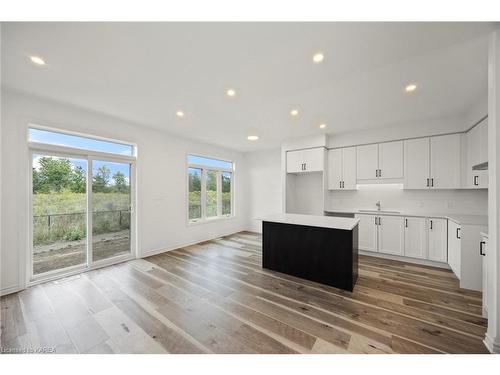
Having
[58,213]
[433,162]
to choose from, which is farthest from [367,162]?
[58,213]

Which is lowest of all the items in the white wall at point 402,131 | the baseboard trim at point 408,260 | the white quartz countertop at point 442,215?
the baseboard trim at point 408,260

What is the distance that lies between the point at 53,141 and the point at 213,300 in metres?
3.51

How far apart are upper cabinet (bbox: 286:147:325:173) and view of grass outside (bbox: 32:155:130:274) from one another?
389cm

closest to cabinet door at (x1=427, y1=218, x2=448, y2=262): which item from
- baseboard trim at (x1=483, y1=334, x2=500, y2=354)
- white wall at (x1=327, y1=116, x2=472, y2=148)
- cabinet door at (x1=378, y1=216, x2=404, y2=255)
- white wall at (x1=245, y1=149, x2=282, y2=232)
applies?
cabinet door at (x1=378, y1=216, x2=404, y2=255)

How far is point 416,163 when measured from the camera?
3793 millimetres

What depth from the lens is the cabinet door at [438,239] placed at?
3.36m

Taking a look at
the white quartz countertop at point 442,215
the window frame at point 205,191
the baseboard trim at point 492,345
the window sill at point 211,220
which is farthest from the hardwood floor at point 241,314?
the window frame at point 205,191

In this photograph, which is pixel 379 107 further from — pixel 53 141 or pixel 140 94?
pixel 53 141

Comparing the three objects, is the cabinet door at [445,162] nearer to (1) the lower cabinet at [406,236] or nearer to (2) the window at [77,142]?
(1) the lower cabinet at [406,236]

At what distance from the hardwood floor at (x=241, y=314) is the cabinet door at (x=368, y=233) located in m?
0.88

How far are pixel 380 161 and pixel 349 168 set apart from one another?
0.62 metres

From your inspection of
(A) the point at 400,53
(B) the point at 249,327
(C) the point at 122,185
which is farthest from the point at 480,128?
(C) the point at 122,185

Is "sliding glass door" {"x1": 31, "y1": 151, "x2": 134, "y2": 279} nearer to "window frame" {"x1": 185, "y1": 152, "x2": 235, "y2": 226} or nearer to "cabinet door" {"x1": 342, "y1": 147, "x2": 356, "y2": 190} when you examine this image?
"window frame" {"x1": 185, "y1": 152, "x2": 235, "y2": 226}

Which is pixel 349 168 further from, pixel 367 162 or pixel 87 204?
pixel 87 204
